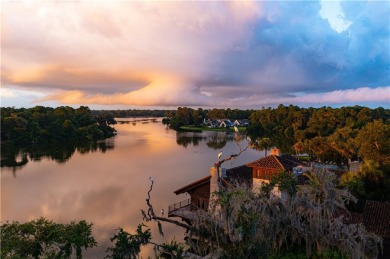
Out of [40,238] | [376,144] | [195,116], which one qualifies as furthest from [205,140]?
[40,238]

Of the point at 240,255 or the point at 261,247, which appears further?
the point at 261,247

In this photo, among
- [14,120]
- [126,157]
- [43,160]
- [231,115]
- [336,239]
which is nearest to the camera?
[336,239]

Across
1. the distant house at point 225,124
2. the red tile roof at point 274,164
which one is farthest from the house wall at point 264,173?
the distant house at point 225,124

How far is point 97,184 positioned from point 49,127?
4495cm

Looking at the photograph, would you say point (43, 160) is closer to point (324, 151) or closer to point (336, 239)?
point (324, 151)

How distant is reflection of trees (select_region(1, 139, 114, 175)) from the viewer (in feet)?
165

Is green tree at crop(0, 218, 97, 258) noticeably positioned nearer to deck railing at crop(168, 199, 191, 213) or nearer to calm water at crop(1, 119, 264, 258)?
calm water at crop(1, 119, 264, 258)

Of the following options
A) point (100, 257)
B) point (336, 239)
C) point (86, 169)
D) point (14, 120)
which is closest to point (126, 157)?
point (86, 169)

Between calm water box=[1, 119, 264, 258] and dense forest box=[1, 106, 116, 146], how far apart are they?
8.93 metres

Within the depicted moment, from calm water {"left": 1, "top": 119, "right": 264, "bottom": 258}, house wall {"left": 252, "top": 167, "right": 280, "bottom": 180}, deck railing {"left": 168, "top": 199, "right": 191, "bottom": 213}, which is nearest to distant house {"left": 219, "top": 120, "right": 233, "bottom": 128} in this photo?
calm water {"left": 1, "top": 119, "right": 264, "bottom": 258}

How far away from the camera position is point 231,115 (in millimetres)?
170000

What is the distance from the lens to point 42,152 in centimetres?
6000

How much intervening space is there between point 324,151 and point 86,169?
113 ft

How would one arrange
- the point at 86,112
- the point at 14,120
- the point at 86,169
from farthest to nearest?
the point at 86,112, the point at 14,120, the point at 86,169
